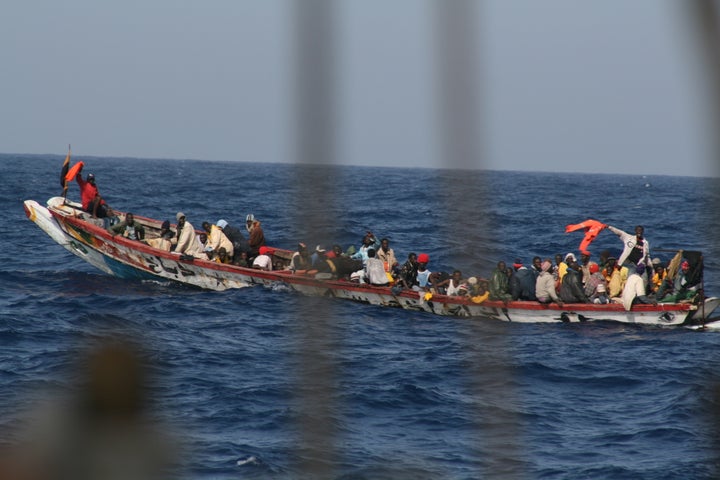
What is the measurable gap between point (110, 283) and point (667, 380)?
1621 centimetres

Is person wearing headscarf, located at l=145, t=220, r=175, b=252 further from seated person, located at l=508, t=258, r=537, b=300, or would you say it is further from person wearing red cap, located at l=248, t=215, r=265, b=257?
seated person, located at l=508, t=258, r=537, b=300

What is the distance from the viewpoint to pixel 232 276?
88.5ft

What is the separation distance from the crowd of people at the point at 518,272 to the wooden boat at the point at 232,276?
0.27 metres

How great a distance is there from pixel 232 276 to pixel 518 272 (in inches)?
296

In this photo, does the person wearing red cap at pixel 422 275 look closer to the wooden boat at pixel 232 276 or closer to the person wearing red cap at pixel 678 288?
the wooden boat at pixel 232 276

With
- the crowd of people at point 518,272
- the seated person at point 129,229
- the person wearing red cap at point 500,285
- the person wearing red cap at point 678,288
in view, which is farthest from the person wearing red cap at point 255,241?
the person wearing red cap at point 678,288

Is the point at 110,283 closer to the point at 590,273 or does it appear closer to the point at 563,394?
the point at 590,273

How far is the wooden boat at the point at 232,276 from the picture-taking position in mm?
23906

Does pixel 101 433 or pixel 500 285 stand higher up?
pixel 101 433

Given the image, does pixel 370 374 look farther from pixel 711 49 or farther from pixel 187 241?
pixel 711 49

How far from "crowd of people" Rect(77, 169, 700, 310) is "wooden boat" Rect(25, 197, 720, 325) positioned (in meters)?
0.27

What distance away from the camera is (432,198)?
8019 centimetres

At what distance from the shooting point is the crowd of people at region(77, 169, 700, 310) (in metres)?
24.2

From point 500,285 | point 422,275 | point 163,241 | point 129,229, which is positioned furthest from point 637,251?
point 129,229
